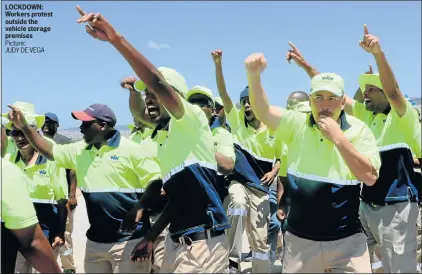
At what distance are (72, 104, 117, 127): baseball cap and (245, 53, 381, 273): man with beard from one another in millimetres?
1546

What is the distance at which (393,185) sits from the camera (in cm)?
488

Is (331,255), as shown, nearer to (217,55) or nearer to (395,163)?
(395,163)

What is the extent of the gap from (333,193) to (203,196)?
35.1 inches

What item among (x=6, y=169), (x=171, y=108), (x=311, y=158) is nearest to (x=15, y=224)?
(x=6, y=169)

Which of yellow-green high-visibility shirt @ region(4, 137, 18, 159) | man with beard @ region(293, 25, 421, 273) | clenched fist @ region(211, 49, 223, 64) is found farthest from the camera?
clenched fist @ region(211, 49, 223, 64)

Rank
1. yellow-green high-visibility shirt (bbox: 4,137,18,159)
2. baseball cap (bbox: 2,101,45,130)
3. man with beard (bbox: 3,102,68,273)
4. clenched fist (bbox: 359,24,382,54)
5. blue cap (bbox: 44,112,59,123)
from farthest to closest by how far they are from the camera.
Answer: blue cap (bbox: 44,112,59,123)
yellow-green high-visibility shirt (bbox: 4,137,18,159)
man with beard (bbox: 3,102,68,273)
baseball cap (bbox: 2,101,45,130)
clenched fist (bbox: 359,24,382,54)

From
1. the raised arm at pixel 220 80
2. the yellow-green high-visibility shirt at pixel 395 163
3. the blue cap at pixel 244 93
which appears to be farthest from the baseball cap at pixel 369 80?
the blue cap at pixel 244 93

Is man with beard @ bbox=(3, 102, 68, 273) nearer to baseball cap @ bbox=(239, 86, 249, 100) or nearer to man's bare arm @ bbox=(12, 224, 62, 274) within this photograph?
man's bare arm @ bbox=(12, 224, 62, 274)

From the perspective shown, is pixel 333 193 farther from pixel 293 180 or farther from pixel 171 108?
pixel 171 108

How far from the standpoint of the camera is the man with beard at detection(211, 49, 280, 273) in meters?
6.51

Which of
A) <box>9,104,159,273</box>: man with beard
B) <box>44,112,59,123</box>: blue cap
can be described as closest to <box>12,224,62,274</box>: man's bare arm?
<box>9,104,159,273</box>: man with beard

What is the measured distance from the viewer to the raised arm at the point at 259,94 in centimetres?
335

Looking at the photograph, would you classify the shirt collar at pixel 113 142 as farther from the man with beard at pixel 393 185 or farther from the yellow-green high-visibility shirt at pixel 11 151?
the man with beard at pixel 393 185

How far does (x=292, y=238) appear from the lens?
12.3 ft
